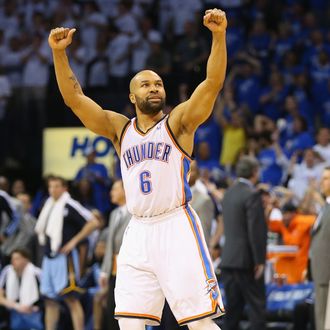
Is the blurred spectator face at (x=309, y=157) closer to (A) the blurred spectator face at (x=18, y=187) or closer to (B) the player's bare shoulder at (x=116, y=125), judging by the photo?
(A) the blurred spectator face at (x=18, y=187)

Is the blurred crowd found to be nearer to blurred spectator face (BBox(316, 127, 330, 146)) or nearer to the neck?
blurred spectator face (BBox(316, 127, 330, 146))

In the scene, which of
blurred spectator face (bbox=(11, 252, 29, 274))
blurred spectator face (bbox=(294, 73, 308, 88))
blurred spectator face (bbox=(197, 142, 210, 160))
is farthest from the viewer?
blurred spectator face (bbox=(294, 73, 308, 88))

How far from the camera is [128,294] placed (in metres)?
6.23

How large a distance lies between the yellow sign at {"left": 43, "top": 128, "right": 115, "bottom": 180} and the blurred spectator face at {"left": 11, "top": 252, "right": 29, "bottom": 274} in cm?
470

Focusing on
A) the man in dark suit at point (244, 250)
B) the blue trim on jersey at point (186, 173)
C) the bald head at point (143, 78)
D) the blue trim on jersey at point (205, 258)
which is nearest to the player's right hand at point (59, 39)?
the bald head at point (143, 78)

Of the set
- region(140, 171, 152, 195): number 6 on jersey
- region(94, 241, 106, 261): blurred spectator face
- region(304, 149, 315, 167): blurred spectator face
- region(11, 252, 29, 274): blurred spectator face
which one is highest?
region(304, 149, 315, 167): blurred spectator face

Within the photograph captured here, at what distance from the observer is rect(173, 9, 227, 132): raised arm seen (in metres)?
6.10

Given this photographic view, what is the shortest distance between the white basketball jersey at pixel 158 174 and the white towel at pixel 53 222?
4964mm

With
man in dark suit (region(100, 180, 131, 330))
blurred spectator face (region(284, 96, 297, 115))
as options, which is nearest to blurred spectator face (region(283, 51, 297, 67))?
blurred spectator face (region(284, 96, 297, 115))

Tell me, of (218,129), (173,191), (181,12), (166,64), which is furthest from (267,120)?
(173,191)

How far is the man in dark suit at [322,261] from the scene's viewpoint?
8500 millimetres

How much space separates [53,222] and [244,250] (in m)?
2.46

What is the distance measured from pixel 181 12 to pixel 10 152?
430 cm

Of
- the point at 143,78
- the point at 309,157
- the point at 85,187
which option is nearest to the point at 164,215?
the point at 143,78
